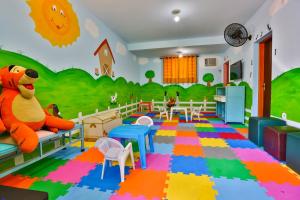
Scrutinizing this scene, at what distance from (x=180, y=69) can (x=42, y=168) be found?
23.6 feet

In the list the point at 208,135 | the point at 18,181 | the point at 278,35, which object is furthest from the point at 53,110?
the point at 278,35

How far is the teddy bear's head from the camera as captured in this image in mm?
2105

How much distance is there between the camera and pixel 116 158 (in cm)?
204

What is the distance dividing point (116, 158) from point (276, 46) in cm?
366

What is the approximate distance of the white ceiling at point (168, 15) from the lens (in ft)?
12.6

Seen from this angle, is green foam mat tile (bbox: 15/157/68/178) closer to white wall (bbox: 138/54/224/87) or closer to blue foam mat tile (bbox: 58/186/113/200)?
blue foam mat tile (bbox: 58/186/113/200)

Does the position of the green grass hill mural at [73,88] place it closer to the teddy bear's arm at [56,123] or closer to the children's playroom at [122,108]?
the children's playroom at [122,108]

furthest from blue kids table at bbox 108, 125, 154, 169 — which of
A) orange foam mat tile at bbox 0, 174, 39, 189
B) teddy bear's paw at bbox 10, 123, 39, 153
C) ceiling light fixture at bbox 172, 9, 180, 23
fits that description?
ceiling light fixture at bbox 172, 9, 180, 23

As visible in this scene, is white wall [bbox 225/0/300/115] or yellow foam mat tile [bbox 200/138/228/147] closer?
white wall [bbox 225/0/300/115]

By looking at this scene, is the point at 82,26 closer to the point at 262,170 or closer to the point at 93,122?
the point at 93,122

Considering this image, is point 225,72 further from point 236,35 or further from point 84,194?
point 84,194

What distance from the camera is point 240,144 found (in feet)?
10.8

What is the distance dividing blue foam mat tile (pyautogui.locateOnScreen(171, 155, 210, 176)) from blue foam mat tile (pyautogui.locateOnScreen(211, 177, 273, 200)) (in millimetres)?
236

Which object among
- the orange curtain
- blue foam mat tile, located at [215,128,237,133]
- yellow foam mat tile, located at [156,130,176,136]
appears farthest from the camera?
the orange curtain
